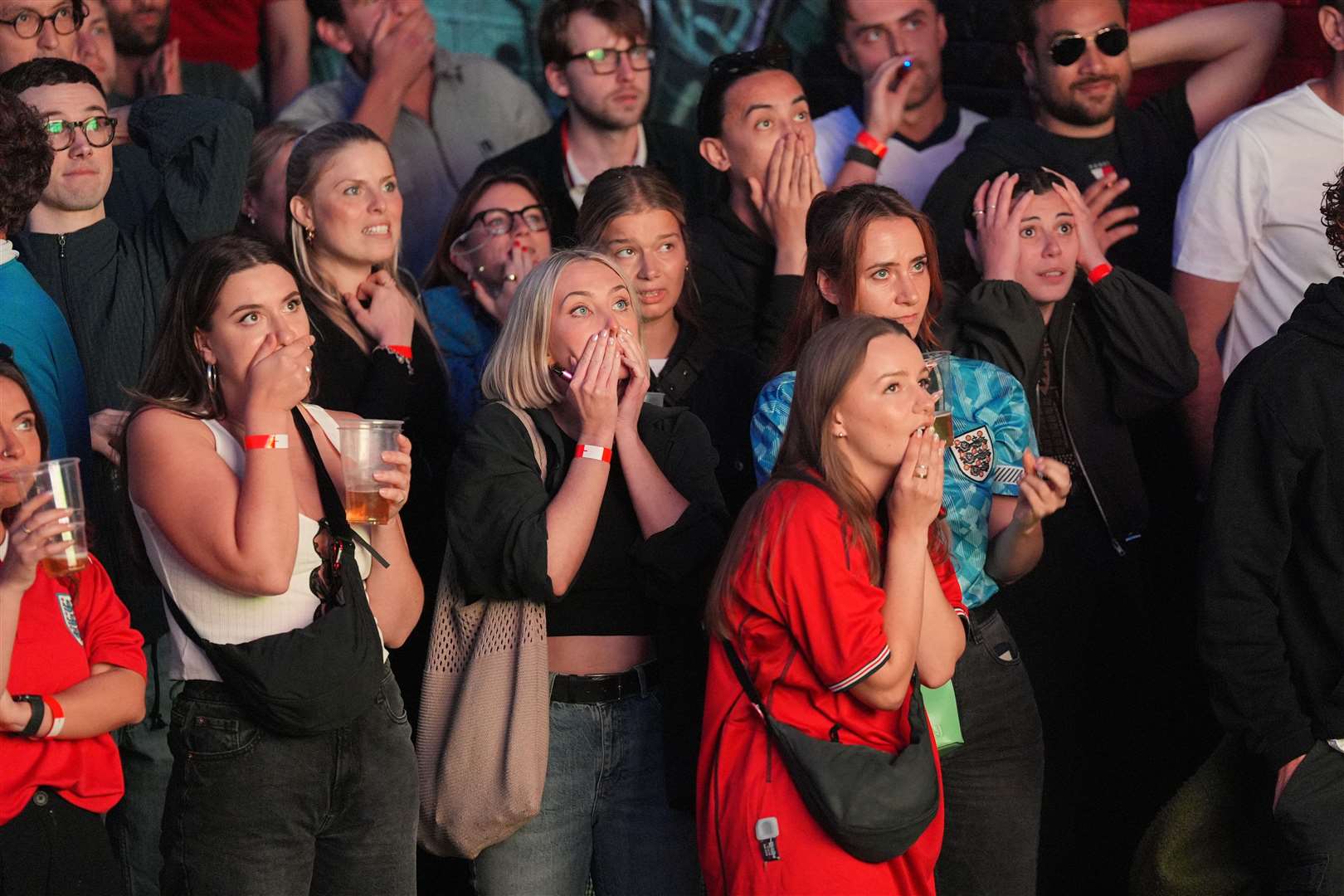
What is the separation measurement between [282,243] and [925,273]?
5.50 ft

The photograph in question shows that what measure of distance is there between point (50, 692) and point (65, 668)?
0.05 m

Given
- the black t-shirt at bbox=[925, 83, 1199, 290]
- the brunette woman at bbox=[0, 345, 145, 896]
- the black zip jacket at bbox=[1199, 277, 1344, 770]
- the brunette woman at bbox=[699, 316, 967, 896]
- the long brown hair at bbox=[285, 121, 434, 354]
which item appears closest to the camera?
the brunette woman at bbox=[0, 345, 145, 896]

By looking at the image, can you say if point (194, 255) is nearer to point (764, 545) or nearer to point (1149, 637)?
point (764, 545)

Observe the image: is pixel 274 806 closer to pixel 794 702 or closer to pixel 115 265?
pixel 794 702

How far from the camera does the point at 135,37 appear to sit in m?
4.89

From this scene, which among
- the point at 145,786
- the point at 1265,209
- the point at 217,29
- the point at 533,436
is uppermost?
the point at 217,29

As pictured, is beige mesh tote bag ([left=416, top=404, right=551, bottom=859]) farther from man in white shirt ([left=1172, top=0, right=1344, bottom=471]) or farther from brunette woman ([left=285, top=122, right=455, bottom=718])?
man in white shirt ([left=1172, top=0, right=1344, bottom=471])

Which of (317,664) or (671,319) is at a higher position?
(671,319)

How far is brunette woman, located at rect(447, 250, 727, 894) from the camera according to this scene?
3.00m

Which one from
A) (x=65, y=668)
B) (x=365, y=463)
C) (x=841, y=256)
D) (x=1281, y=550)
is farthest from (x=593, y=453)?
(x=1281, y=550)

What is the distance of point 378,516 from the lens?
2.83 meters

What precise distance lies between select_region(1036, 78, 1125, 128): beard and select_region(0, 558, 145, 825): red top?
3.09 meters

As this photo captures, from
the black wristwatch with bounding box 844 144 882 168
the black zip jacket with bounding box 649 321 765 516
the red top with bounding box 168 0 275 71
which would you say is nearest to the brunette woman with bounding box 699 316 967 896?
the black zip jacket with bounding box 649 321 765 516

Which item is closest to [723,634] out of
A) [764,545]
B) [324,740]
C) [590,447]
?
[764,545]
